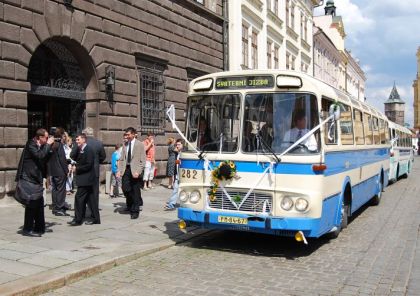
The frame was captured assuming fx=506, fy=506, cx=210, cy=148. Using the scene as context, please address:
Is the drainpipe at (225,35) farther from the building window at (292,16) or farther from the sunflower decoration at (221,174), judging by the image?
the sunflower decoration at (221,174)

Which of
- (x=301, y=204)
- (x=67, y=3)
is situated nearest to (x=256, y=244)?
(x=301, y=204)

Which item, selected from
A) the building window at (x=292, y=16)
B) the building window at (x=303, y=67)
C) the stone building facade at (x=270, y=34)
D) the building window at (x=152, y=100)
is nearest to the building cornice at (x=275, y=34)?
the stone building facade at (x=270, y=34)

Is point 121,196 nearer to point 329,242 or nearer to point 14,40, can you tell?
point 14,40

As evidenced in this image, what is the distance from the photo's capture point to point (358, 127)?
404 inches

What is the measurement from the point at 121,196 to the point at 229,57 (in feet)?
35.1

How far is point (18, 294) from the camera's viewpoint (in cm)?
515

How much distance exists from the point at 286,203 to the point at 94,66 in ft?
27.7

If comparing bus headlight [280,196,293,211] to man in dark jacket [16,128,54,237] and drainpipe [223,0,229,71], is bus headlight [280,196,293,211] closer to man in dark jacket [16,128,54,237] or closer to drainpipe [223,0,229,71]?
man in dark jacket [16,128,54,237]

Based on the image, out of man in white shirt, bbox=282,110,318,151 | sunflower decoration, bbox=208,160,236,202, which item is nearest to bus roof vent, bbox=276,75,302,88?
man in white shirt, bbox=282,110,318,151

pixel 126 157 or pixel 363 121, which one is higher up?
pixel 363 121

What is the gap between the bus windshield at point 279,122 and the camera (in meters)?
7.21

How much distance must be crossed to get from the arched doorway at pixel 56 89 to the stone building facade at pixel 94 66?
3 cm

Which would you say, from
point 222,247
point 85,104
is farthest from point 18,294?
point 85,104

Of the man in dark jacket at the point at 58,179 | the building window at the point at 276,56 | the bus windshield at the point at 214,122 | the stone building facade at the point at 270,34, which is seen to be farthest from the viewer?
the building window at the point at 276,56
